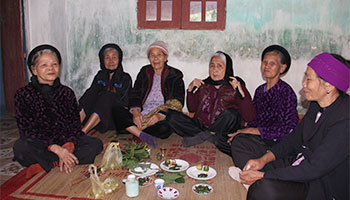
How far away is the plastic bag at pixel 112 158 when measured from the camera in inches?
114

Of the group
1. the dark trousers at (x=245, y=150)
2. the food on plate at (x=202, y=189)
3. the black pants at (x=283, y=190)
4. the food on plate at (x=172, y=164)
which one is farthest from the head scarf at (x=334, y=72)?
the food on plate at (x=172, y=164)

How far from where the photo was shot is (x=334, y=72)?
81.7 inches

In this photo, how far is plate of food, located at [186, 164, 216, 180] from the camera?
2.74m

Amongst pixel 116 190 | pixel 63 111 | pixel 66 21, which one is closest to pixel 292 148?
pixel 116 190

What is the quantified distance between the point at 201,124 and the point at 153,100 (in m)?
0.79

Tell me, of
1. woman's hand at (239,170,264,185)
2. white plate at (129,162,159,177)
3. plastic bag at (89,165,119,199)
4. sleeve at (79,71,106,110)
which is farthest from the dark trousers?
sleeve at (79,71,106,110)

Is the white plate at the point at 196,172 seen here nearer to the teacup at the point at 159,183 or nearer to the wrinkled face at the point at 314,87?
the teacup at the point at 159,183

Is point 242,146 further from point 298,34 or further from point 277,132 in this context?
point 298,34

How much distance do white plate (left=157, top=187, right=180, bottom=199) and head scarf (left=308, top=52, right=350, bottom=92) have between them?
1.42m

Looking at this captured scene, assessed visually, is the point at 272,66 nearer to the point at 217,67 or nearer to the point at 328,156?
the point at 217,67

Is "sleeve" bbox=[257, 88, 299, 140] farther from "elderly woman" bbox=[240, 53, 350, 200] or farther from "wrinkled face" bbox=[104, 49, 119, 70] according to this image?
"wrinkled face" bbox=[104, 49, 119, 70]

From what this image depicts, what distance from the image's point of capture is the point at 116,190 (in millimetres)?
2553

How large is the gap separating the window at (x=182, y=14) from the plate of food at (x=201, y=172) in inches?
108

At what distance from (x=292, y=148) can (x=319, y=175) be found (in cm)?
51
